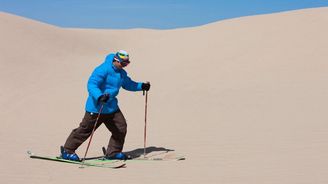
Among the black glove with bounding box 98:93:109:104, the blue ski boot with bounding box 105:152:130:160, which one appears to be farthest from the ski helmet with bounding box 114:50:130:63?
the blue ski boot with bounding box 105:152:130:160

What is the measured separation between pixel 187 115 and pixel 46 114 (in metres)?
3.36

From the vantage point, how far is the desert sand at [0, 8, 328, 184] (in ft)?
22.0

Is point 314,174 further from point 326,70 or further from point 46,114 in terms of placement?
point 326,70

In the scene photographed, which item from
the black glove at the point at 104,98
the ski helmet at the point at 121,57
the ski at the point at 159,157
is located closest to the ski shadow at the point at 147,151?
the ski at the point at 159,157

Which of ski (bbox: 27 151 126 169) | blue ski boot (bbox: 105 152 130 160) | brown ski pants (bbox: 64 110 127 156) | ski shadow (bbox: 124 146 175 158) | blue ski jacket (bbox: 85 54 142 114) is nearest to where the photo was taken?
ski (bbox: 27 151 126 169)

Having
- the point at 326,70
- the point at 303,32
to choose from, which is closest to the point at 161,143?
the point at 326,70

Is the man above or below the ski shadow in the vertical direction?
above

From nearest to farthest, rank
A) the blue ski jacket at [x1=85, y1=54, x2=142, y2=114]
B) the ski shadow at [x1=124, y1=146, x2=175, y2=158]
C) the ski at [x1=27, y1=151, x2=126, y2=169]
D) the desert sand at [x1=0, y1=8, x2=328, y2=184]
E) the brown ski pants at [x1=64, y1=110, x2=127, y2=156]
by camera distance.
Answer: the desert sand at [x1=0, y1=8, x2=328, y2=184]
the ski at [x1=27, y1=151, x2=126, y2=169]
the blue ski jacket at [x1=85, y1=54, x2=142, y2=114]
the brown ski pants at [x1=64, y1=110, x2=127, y2=156]
the ski shadow at [x1=124, y1=146, x2=175, y2=158]

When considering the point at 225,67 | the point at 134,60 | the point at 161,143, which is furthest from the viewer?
the point at 134,60

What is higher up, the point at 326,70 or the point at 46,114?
the point at 326,70

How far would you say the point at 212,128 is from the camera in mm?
10266

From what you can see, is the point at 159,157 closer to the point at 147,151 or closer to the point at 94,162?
the point at 147,151

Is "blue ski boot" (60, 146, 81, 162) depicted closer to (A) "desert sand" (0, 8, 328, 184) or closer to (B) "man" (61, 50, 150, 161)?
(B) "man" (61, 50, 150, 161)

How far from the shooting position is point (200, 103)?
13.7 metres
